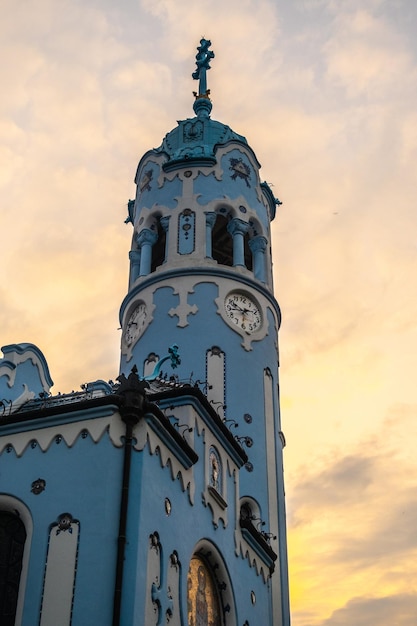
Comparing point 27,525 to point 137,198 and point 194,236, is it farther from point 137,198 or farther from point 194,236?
point 137,198

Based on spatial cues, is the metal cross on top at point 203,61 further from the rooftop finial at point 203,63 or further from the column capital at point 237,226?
the column capital at point 237,226

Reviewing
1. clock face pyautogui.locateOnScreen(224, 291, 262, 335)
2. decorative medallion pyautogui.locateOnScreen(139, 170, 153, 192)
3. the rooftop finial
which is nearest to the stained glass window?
clock face pyautogui.locateOnScreen(224, 291, 262, 335)

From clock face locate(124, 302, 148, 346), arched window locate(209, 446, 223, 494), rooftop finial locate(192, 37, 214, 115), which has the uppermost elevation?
rooftop finial locate(192, 37, 214, 115)

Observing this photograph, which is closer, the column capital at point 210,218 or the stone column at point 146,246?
the stone column at point 146,246

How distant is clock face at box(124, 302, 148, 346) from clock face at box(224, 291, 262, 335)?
3.10 meters

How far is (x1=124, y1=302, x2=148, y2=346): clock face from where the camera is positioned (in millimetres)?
30688

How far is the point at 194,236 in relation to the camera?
106 feet

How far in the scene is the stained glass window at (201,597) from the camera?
20.2 m

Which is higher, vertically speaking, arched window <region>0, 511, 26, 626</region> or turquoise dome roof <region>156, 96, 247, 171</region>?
turquoise dome roof <region>156, 96, 247, 171</region>

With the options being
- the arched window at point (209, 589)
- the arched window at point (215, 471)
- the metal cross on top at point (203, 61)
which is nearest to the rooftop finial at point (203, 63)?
the metal cross on top at point (203, 61)

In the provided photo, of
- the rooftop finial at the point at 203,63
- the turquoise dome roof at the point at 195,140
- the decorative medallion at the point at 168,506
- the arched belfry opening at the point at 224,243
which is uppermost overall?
the rooftop finial at the point at 203,63

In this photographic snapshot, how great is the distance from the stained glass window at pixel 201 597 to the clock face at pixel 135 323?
1092cm

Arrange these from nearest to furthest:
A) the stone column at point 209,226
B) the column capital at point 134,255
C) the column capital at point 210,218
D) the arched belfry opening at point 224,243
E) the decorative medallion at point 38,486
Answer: the decorative medallion at point 38,486, the stone column at point 209,226, the column capital at point 210,218, the column capital at point 134,255, the arched belfry opening at point 224,243

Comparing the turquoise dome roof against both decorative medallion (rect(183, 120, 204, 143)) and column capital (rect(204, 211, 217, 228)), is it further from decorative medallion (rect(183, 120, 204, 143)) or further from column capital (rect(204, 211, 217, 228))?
column capital (rect(204, 211, 217, 228))
